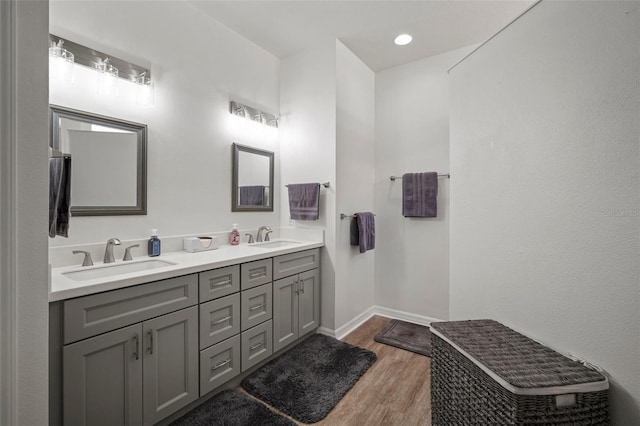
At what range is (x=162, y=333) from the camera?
1.44 meters

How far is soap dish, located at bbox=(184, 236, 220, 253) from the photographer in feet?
6.84

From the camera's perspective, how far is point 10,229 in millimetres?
799

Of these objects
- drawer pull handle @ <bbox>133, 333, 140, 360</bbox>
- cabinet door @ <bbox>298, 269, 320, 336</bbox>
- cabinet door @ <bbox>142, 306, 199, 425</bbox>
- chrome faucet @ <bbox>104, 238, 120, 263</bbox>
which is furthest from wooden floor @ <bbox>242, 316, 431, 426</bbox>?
chrome faucet @ <bbox>104, 238, 120, 263</bbox>

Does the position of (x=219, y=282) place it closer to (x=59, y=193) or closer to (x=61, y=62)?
(x=59, y=193)

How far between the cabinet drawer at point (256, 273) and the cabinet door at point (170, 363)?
14.3 inches

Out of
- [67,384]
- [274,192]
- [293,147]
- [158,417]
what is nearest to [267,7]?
[293,147]

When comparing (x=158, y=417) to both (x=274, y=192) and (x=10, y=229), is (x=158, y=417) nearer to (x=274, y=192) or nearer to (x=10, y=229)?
(x=10, y=229)

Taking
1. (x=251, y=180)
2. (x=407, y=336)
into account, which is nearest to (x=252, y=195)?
(x=251, y=180)

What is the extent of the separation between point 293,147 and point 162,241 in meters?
1.43

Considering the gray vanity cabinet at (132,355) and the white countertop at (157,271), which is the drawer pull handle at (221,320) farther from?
the white countertop at (157,271)

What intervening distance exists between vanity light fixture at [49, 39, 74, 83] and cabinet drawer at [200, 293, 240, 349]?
145cm

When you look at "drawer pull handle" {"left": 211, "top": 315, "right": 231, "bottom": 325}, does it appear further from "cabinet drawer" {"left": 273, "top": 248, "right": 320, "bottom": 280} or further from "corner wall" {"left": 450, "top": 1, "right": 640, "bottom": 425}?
"corner wall" {"left": 450, "top": 1, "right": 640, "bottom": 425}

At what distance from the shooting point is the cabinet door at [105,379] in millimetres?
1156

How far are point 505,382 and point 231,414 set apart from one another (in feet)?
4.52
